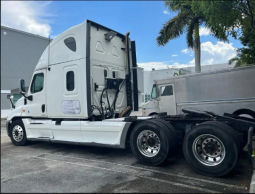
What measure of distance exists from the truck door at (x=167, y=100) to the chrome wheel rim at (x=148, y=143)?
20.9 ft

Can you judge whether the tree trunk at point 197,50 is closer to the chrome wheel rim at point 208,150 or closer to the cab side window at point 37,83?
the cab side window at point 37,83

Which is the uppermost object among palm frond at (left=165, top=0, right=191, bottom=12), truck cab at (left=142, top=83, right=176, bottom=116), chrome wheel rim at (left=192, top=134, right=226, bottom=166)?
palm frond at (left=165, top=0, right=191, bottom=12)

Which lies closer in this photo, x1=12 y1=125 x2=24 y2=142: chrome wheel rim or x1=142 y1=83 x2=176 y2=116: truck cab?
x1=12 y1=125 x2=24 y2=142: chrome wheel rim

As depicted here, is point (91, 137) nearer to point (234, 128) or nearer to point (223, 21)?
point (234, 128)

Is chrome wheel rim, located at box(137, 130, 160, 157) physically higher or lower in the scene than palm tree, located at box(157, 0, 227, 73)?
lower

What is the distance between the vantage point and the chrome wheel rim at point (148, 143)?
5.43 m

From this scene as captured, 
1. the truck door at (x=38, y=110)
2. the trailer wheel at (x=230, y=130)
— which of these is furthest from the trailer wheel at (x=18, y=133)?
the trailer wheel at (x=230, y=130)

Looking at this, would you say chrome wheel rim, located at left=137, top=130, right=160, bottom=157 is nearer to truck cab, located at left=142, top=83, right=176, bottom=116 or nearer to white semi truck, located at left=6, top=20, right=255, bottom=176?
white semi truck, located at left=6, top=20, right=255, bottom=176

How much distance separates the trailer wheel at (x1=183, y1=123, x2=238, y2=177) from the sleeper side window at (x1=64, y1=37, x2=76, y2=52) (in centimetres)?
413

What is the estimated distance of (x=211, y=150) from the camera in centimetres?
477

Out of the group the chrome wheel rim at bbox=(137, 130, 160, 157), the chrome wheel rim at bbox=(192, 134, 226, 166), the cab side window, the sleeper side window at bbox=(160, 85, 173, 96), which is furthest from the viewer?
the sleeper side window at bbox=(160, 85, 173, 96)

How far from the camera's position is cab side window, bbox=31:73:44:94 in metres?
7.68

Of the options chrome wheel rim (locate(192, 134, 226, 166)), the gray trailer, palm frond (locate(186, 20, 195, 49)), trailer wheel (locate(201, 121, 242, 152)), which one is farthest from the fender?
palm frond (locate(186, 20, 195, 49))

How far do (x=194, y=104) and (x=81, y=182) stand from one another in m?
7.85
